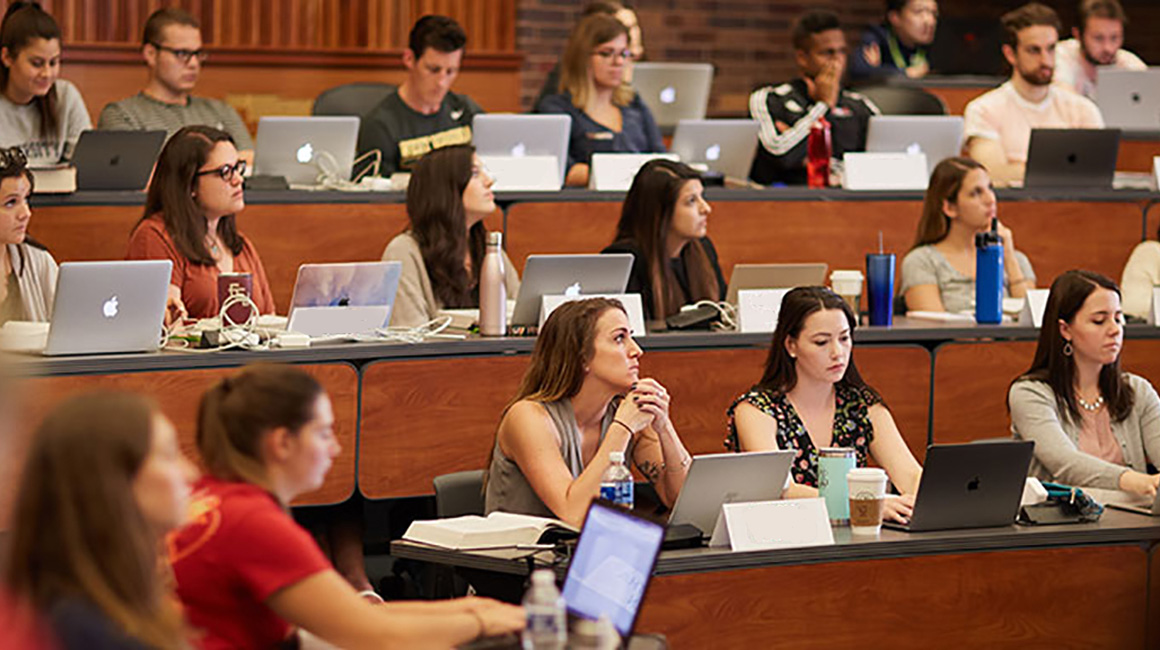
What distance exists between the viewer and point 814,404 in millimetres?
3914

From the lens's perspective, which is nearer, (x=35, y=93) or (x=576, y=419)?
(x=576, y=419)

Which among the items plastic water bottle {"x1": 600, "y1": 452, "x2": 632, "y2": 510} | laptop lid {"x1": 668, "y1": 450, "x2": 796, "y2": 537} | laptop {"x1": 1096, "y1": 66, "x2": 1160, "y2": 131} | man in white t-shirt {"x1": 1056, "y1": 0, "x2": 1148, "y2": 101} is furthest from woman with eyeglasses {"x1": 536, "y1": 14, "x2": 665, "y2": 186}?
laptop lid {"x1": 668, "y1": 450, "x2": 796, "y2": 537}

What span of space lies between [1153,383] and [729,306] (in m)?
1.28

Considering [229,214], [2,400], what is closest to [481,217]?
[229,214]

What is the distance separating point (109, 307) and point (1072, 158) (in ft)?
11.8

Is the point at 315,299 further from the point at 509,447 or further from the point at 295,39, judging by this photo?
the point at 295,39

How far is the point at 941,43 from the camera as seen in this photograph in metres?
8.69

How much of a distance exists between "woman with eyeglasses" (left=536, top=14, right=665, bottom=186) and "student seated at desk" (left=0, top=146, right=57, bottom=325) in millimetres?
2176

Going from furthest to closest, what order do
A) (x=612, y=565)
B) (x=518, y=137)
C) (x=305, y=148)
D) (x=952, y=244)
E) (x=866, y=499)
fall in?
1. (x=518, y=137)
2. (x=305, y=148)
3. (x=952, y=244)
4. (x=866, y=499)
5. (x=612, y=565)

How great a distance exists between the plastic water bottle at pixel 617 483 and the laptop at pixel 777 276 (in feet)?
5.05

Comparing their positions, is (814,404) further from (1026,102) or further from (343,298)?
(1026,102)

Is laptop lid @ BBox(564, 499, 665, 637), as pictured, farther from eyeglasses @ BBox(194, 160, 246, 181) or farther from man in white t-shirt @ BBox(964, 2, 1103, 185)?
man in white t-shirt @ BBox(964, 2, 1103, 185)

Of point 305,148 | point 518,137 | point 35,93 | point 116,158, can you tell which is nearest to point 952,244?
point 518,137

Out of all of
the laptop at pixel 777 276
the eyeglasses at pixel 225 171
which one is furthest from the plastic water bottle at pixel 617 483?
the eyeglasses at pixel 225 171
